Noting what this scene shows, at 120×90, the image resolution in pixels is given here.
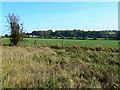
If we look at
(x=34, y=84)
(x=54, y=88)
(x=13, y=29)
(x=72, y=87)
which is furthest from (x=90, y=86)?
(x=13, y=29)

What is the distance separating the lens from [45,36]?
81438mm

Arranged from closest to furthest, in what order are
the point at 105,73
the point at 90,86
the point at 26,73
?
the point at 90,86 < the point at 26,73 < the point at 105,73

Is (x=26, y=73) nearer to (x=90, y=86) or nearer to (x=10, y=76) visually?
(x=10, y=76)

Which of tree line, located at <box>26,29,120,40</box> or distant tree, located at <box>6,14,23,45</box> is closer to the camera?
distant tree, located at <box>6,14,23,45</box>

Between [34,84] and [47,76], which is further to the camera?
[47,76]

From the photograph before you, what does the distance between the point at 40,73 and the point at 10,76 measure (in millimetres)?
1285

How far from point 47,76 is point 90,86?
5.11 ft

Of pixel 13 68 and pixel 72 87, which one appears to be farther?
pixel 13 68

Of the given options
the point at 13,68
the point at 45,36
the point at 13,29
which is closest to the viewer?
the point at 13,68

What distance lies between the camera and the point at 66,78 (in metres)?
9.49

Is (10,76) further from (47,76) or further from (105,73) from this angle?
(105,73)

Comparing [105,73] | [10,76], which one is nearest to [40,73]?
[10,76]

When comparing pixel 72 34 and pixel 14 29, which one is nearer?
pixel 14 29

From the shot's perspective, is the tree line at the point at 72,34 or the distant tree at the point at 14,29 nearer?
the distant tree at the point at 14,29
